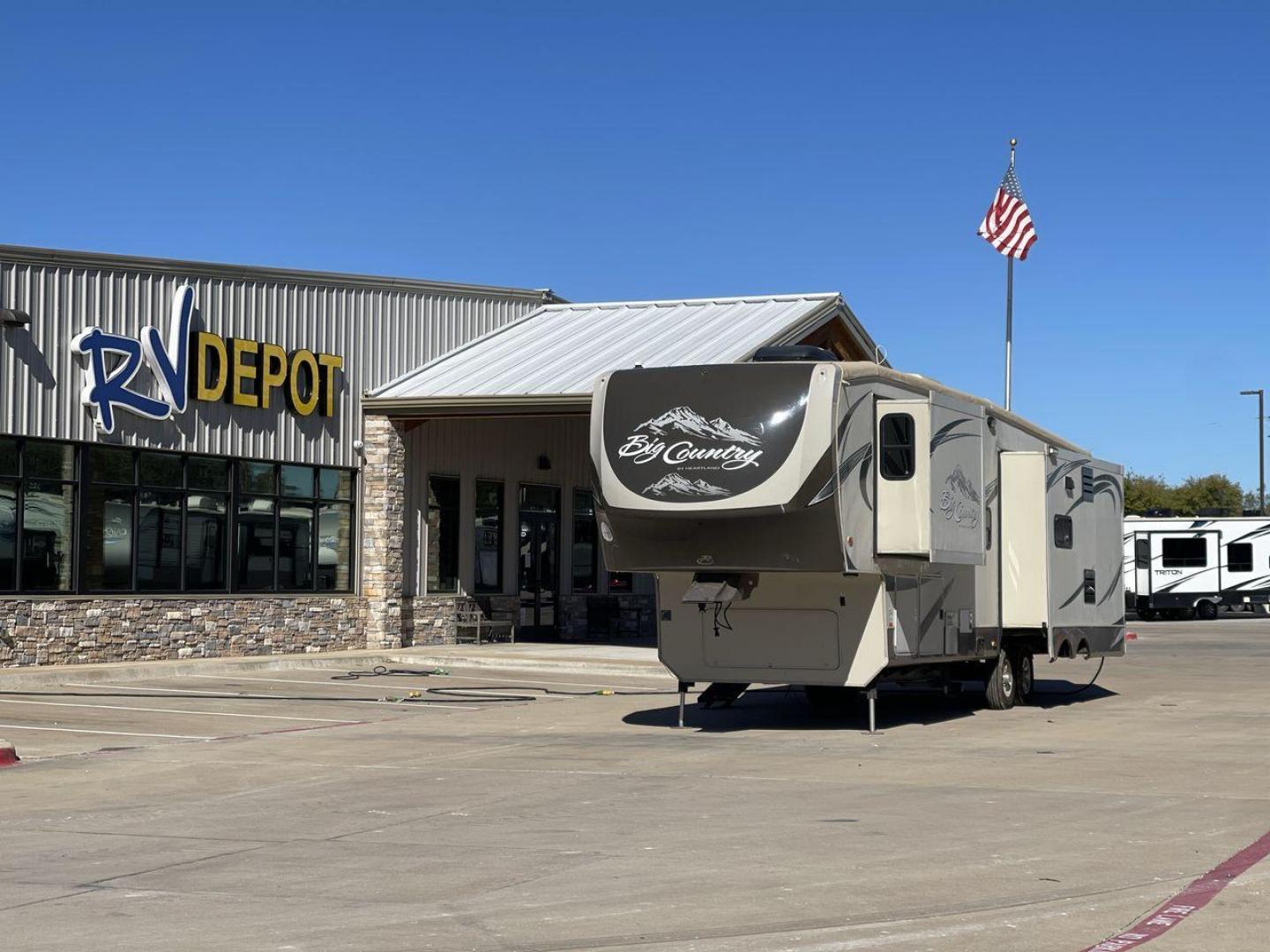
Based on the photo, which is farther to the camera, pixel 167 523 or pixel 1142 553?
pixel 1142 553

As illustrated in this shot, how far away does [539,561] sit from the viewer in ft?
113

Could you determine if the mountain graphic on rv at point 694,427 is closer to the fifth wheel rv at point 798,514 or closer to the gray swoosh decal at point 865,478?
the fifth wheel rv at point 798,514

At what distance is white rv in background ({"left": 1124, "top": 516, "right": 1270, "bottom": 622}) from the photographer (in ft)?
162

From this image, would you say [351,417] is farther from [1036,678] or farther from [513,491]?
[1036,678]

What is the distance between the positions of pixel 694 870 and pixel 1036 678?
17.9 m

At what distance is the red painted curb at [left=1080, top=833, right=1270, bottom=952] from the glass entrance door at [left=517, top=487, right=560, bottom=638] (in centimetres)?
2449

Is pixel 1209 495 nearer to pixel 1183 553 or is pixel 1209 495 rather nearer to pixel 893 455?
pixel 1183 553

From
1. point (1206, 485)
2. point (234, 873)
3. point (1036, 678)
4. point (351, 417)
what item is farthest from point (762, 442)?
point (1206, 485)

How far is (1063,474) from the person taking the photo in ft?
67.7

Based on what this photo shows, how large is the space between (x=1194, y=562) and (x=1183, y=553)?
0.45 meters

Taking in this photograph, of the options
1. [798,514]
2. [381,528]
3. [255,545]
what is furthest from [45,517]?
[798,514]

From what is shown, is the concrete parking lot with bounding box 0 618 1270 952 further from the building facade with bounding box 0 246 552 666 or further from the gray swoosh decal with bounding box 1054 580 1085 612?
the building facade with bounding box 0 246 552 666

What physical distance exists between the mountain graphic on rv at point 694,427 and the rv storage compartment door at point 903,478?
1.61 metres

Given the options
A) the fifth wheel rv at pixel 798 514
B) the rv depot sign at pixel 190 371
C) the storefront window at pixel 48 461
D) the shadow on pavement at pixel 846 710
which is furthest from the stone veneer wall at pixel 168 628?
the fifth wheel rv at pixel 798 514
